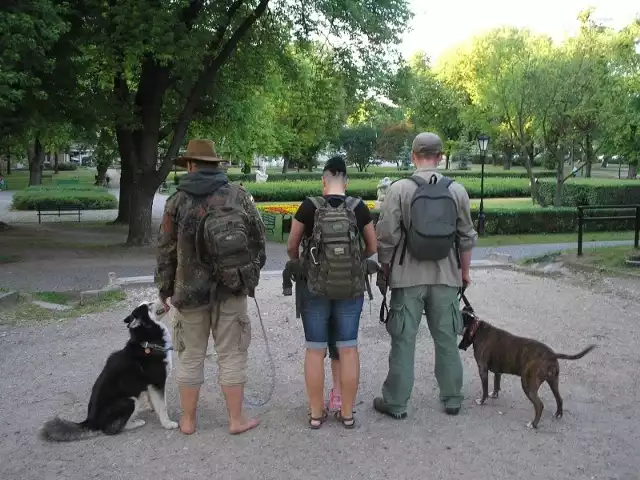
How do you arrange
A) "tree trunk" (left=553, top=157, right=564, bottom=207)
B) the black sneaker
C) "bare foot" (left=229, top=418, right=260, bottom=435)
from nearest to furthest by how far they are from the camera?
"bare foot" (left=229, top=418, right=260, bottom=435) → the black sneaker → "tree trunk" (left=553, top=157, right=564, bottom=207)

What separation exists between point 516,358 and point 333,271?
1.54m

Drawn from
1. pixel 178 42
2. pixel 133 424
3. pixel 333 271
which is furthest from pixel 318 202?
pixel 178 42

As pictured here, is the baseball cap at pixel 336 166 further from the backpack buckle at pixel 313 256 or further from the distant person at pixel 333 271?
the backpack buckle at pixel 313 256

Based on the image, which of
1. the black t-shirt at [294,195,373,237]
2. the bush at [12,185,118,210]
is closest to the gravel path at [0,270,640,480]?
the black t-shirt at [294,195,373,237]

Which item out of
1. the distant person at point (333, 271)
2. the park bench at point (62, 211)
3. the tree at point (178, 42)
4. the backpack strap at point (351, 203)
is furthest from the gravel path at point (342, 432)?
the park bench at point (62, 211)

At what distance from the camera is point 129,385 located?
421 cm

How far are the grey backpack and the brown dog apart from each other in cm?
78

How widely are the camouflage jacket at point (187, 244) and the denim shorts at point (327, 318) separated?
0.45 m

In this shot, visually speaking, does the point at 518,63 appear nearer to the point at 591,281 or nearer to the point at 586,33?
the point at 586,33

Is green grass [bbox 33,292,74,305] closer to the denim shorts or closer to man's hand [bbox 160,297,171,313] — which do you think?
man's hand [bbox 160,297,171,313]

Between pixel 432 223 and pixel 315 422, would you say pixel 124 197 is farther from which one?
pixel 432 223

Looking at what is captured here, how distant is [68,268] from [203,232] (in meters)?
9.96

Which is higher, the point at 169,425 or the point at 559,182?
the point at 559,182

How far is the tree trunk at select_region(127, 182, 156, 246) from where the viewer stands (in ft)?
53.3
